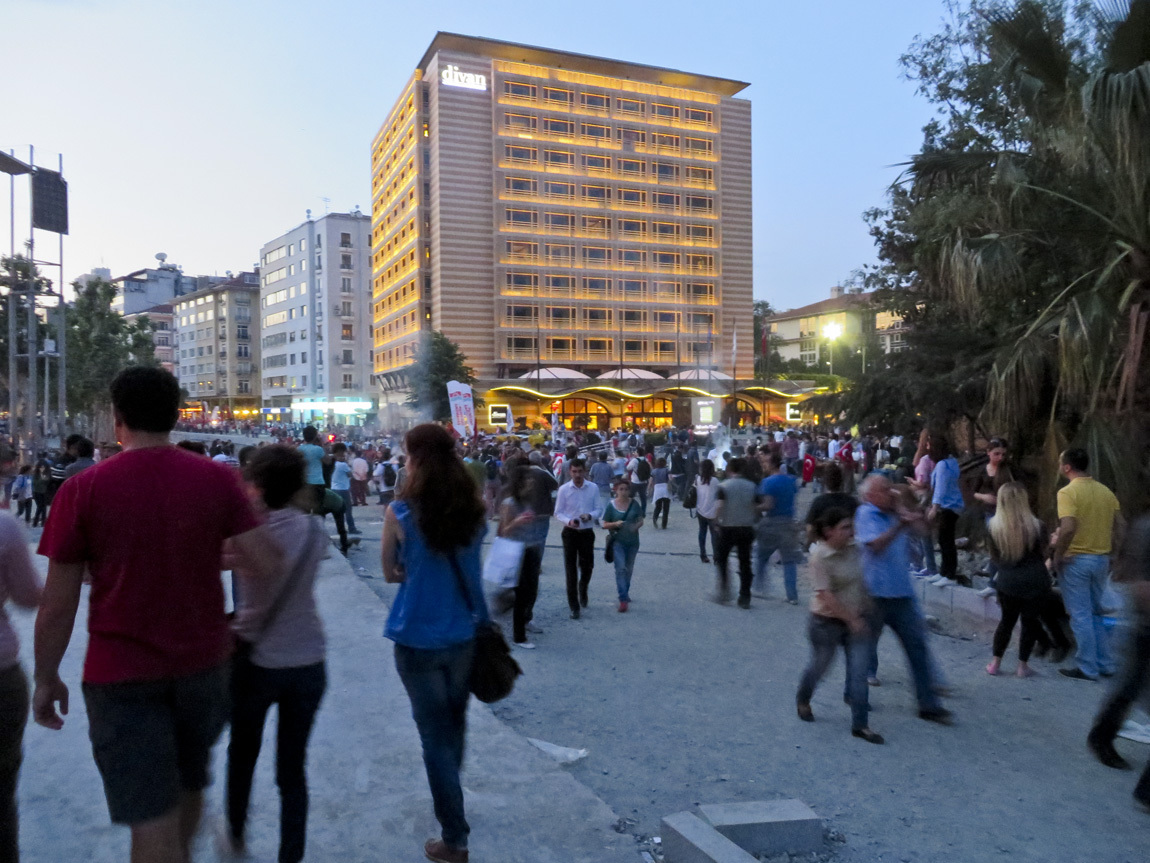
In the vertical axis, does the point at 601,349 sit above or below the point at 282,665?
above

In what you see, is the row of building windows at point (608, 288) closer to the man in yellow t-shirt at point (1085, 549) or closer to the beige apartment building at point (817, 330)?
the beige apartment building at point (817, 330)

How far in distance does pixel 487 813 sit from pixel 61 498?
2.37 metres

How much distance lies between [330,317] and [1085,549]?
269ft

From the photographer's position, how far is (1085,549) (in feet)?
20.0

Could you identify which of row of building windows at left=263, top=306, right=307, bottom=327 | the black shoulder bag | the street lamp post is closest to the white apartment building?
row of building windows at left=263, top=306, right=307, bottom=327

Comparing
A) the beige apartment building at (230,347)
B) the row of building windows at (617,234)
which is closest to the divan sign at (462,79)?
the row of building windows at (617,234)

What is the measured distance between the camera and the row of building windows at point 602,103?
62.5 m

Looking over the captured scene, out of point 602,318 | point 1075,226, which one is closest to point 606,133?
point 602,318

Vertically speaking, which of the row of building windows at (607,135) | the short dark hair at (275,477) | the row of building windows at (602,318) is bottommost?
the short dark hair at (275,477)

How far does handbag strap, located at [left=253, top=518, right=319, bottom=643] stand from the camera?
10.3 feet

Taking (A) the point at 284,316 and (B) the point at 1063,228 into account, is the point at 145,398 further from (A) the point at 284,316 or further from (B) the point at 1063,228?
(A) the point at 284,316

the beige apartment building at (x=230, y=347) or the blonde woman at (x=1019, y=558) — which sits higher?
the beige apartment building at (x=230, y=347)

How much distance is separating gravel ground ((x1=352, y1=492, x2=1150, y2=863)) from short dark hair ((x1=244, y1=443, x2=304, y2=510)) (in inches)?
88.8

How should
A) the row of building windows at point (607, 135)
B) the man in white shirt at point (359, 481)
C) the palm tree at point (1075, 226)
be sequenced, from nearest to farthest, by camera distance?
the palm tree at point (1075, 226)
the man in white shirt at point (359, 481)
the row of building windows at point (607, 135)
